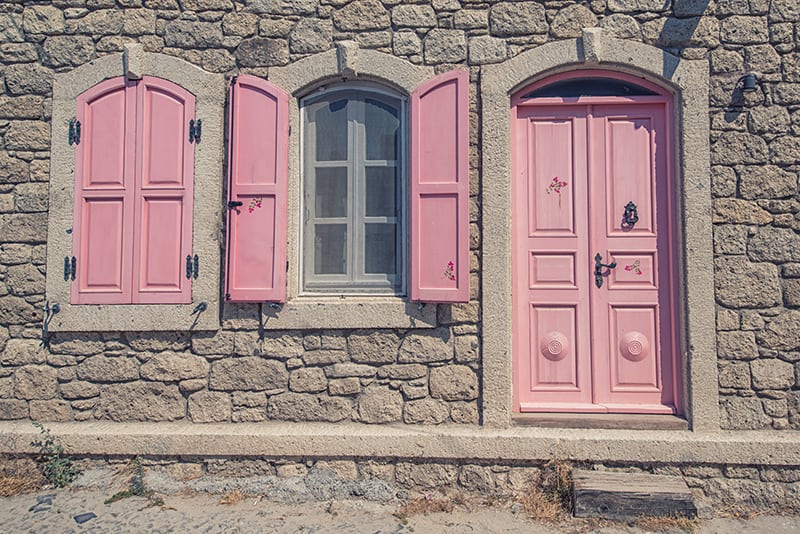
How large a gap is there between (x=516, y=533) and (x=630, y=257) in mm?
→ 1945

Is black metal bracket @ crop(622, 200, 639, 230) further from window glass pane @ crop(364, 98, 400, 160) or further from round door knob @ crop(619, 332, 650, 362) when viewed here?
window glass pane @ crop(364, 98, 400, 160)

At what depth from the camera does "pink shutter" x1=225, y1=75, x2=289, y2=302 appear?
3637 millimetres

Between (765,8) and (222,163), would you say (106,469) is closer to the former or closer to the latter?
(222,163)

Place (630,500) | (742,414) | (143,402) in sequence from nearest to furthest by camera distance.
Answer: (630,500), (742,414), (143,402)

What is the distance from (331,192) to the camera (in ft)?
12.7

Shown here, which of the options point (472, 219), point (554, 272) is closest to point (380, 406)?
point (472, 219)

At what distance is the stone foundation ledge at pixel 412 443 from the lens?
341cm

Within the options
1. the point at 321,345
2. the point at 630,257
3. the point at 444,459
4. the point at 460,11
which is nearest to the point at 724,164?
the point at 630,257

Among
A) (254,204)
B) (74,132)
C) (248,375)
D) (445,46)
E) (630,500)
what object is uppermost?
(445,46)

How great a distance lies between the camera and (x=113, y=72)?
3820 mm

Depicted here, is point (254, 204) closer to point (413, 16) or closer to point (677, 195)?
point (413, 16)

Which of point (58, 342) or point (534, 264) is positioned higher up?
point (534, 264)

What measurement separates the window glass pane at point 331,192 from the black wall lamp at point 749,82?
273 centimetres

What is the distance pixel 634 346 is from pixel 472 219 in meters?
1.41
